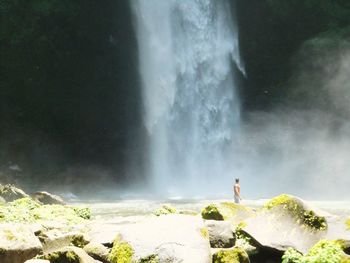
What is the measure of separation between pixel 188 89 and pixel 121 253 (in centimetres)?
2735

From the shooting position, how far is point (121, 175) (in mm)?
34438

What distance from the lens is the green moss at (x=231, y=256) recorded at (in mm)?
6375

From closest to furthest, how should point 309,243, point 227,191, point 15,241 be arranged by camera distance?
point 15,241 < point 309,243 < point 227,191

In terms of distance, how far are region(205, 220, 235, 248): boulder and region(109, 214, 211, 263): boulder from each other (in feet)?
1.37

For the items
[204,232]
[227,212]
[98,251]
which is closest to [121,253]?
[98,251]

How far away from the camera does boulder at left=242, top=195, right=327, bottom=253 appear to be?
22.6 ft

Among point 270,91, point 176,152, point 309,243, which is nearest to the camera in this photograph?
point 309,243

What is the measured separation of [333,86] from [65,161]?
2175 centimetres

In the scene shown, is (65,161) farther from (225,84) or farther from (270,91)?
(270,91)

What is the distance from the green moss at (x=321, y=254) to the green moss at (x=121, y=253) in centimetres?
223

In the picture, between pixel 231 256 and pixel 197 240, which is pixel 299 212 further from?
pixel 197 240

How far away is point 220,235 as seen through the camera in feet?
23.0

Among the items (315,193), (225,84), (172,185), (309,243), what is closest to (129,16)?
(225,84)

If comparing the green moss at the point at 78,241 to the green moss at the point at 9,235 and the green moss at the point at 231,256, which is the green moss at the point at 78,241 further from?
the green moss at the point at 231,256
